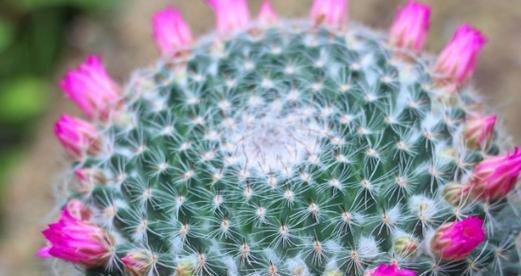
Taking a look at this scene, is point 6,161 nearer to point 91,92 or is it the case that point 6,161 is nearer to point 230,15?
point 91,92

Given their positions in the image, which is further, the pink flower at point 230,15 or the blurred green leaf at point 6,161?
the blurred green leaf at point 6,161

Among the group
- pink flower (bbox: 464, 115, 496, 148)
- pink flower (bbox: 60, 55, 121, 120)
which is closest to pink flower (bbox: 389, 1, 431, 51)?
pink flower (bbox: 464, 115, 496, 148)

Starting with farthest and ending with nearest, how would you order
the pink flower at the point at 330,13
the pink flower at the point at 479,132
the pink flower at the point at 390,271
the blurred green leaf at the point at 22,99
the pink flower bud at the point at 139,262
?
the blurred green leaf at the point at 22,99, the pink flower at the point at 330,13, the pink flower at the point at 479,132, the pink flower bud at the point at 139,262, the pink flower at the point at 390,271

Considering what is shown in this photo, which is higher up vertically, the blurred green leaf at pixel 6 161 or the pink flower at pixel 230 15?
the blurred green leaf at pixel 6 161

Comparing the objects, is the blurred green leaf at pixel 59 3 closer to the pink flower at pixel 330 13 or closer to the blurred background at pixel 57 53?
the blurred background at pixel 57 53

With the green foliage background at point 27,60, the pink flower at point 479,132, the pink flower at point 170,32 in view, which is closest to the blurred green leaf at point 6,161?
the green foliage background at point 27,60

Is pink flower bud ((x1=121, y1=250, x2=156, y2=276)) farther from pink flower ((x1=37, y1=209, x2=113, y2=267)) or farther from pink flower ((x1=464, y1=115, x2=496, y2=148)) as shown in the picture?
→ pink flower ((x1=464, y1=115, x2=496, y2=148))

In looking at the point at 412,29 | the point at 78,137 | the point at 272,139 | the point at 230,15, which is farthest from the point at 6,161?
the point at 412,29

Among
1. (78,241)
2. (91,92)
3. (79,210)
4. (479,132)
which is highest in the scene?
(91,92)
